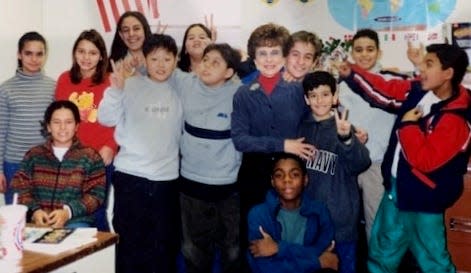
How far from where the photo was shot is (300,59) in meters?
2.80

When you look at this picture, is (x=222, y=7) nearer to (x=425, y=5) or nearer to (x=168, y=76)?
(x=168, y=76)

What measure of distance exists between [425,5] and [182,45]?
1327 millimetres

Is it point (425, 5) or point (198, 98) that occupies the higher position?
point (425, 5)

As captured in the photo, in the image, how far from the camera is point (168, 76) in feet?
9.18

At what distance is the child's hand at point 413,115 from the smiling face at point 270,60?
627mm

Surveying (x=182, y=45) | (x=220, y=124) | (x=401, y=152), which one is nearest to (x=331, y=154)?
(x=401, y=152)

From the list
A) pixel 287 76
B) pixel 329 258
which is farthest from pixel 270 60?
pixel 329 258

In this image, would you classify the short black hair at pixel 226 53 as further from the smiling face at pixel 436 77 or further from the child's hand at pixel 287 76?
the smiling face at pixel 436 77

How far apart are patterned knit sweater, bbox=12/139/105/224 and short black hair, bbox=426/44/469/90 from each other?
1.62 m

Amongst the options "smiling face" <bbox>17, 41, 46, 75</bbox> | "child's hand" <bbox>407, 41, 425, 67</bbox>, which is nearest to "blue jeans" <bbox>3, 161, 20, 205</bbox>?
"smiling face" <bbox>17, 41, 46, 75</bbox>

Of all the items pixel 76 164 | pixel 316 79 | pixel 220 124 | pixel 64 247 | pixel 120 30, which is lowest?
pixel 64 247

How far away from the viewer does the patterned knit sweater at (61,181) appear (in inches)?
95.3

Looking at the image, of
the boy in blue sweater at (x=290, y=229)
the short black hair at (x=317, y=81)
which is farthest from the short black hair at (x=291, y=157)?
the short black hair at (x=317, y=81)

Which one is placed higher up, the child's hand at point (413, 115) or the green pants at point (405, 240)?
the child's hand at point (413, 115)
